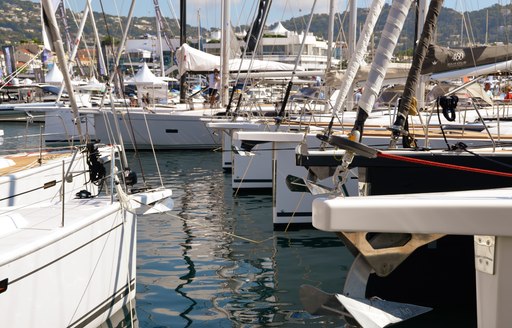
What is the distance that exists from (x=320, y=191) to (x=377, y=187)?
105 cm

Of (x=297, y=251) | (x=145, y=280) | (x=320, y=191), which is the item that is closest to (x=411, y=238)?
(x=320, y=191)

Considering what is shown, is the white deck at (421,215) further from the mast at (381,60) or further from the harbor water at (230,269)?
the harbor water at (230,269)

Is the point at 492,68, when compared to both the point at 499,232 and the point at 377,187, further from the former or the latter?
the point at 499,232

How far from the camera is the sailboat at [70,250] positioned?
227 inches

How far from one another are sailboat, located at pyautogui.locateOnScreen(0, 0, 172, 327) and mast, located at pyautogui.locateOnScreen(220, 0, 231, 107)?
54.7 ft

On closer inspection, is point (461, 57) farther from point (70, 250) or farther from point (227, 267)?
point (70, 250)

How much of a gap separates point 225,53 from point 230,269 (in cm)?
1603

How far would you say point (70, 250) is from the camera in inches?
253

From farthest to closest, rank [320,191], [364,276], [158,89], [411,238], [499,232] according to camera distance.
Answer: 1. [158,89]
2. [320,191]
3. [364,276]
4. [411,238]
5. [499,232]

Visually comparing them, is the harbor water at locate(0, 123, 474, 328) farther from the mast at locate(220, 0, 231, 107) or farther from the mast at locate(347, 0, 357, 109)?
the mast at locate(220, 0, 231, 107)

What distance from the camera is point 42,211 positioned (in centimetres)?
727

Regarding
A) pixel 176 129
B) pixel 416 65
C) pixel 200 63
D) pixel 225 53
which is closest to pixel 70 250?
pixel 416 65

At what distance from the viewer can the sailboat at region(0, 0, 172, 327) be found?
5.77 meters

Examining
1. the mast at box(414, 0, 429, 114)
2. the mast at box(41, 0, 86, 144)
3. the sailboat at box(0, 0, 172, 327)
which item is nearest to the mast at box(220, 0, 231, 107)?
the mast at box(414, 0, 429, 114)
